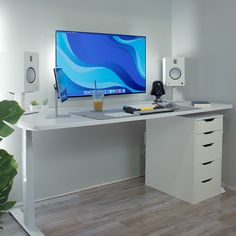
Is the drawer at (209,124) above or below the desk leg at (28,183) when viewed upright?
above

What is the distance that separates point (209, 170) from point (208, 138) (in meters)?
0.29

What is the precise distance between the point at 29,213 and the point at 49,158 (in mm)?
683

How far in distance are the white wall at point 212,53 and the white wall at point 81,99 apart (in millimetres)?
253

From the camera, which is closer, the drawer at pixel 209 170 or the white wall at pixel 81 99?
the white wall at pixel 81 99

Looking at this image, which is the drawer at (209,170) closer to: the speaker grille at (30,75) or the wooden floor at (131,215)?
the wooden floor at (131,215)

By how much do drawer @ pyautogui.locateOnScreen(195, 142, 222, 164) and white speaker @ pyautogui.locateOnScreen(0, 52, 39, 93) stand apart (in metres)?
1.52

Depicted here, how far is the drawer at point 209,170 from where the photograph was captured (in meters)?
3.02

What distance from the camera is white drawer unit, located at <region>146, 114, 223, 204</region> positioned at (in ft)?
9.78

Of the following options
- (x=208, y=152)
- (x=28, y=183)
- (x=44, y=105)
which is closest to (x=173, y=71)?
(x=208, y=152)

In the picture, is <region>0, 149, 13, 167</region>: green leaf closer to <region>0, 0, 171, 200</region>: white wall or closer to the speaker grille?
the speaker grille

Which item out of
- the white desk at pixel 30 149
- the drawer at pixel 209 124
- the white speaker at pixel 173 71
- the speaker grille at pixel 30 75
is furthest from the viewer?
the white speaker at pixel 173 71

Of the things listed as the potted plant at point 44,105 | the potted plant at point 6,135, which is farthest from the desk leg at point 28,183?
the potted plant at point 6,135

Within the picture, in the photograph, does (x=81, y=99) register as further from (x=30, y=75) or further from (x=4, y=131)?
(x=4, y=131)

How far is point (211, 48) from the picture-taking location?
11.2 feet
